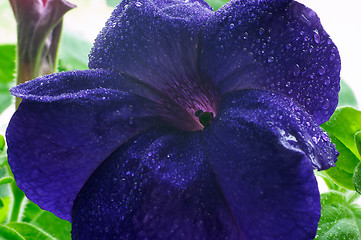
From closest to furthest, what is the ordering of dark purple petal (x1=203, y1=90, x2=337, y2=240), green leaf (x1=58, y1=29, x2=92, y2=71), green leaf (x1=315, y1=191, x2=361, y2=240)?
dark purple petal (x1=203, y1=90, x2=337, y2=240) → green leaf (x1=315, y1=191, x2=361, y2=240) → green leaf (x1=58, y1=29, x2=92, y2=71)

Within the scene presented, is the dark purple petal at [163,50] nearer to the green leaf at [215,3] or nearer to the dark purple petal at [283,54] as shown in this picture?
the dark purple petal at [283,54]

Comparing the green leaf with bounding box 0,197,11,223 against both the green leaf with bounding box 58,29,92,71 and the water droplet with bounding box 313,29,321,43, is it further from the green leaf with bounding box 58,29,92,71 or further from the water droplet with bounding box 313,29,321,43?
the water droplet with bounding box 313,29,321,43

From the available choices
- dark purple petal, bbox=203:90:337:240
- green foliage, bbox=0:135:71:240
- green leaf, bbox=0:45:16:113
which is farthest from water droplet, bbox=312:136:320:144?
green leaf, bbox=0:45:16:113

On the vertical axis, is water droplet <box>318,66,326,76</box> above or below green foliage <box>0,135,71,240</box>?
above

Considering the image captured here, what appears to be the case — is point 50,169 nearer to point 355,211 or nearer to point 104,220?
point 104,220

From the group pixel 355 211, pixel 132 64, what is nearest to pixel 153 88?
pixel 132 64

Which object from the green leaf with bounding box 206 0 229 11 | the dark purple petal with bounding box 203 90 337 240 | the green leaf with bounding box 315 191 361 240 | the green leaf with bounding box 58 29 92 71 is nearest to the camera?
the dark purple petal with bounding box 203 90 337 240

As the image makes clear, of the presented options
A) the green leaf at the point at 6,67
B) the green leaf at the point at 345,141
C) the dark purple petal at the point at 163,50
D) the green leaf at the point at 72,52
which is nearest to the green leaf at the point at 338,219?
the green leaf at the point at 345,141
